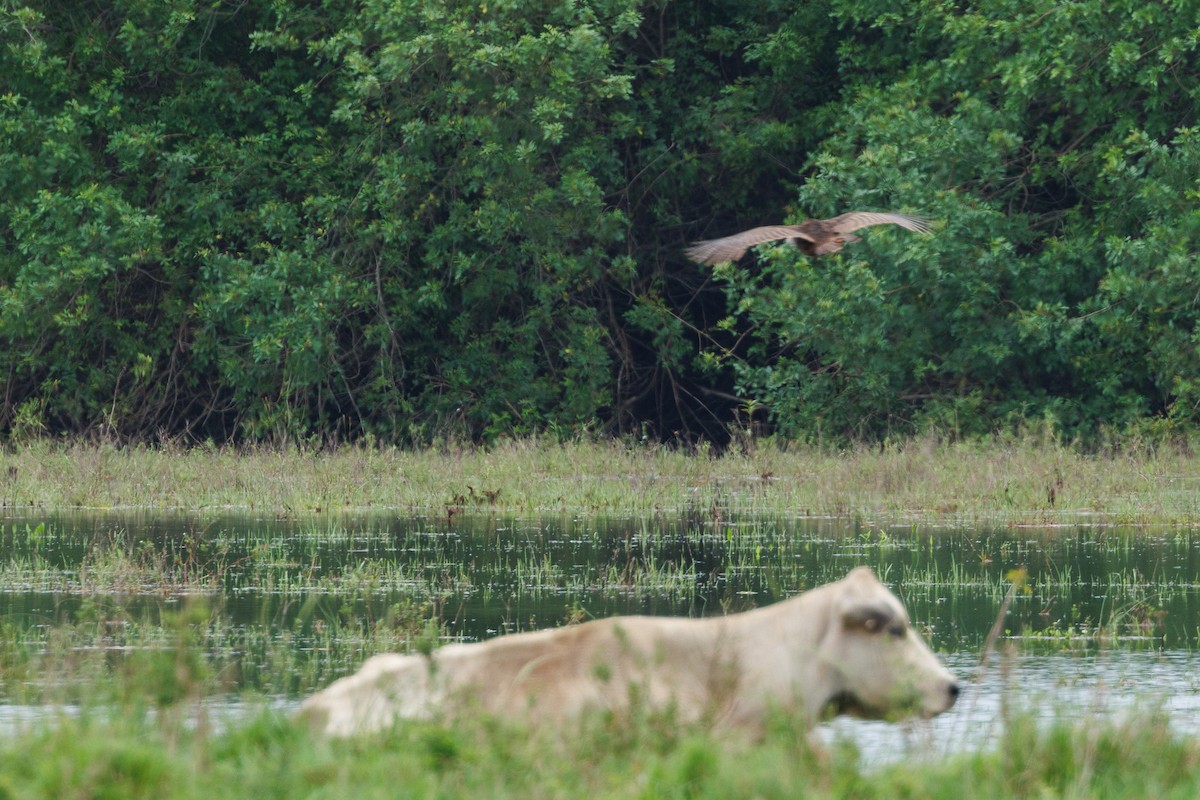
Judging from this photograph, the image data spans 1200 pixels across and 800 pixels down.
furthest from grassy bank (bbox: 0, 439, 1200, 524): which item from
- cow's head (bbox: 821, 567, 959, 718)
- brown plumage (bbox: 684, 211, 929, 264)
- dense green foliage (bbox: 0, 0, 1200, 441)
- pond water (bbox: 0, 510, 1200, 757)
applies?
cow's head (bbox: 821, 567, 959, 718)

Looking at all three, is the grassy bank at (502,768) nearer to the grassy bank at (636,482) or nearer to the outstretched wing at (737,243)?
the outstretched wing at (737,243)

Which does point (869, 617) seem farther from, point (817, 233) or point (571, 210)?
point (571, 210)

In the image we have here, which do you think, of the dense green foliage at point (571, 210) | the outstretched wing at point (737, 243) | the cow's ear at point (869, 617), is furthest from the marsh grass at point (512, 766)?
the dense green foliage at point (571, 210)

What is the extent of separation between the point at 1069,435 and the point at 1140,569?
37.9ft

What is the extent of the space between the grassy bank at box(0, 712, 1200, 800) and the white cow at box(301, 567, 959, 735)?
12 centimetres

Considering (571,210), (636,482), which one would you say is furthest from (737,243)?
(571,210)

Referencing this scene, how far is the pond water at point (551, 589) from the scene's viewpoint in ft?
26.1

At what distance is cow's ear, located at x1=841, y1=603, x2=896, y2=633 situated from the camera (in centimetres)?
504

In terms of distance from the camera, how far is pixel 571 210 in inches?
989

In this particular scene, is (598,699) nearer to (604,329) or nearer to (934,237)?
(934,237)

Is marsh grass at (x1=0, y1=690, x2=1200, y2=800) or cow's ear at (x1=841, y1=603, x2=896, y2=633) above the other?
cow's ear at (x1=841, y1=603, x2=896, y2=633)

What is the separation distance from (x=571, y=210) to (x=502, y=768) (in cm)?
2066

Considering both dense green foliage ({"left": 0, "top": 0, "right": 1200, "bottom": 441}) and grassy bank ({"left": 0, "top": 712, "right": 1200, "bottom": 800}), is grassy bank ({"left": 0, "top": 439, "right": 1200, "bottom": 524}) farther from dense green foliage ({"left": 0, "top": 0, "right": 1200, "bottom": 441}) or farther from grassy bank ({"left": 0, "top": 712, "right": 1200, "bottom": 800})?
grassy bank ({"left": 0, "top": 712, "right": 1200, "bottom": 800})

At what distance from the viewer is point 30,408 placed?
2498cm
